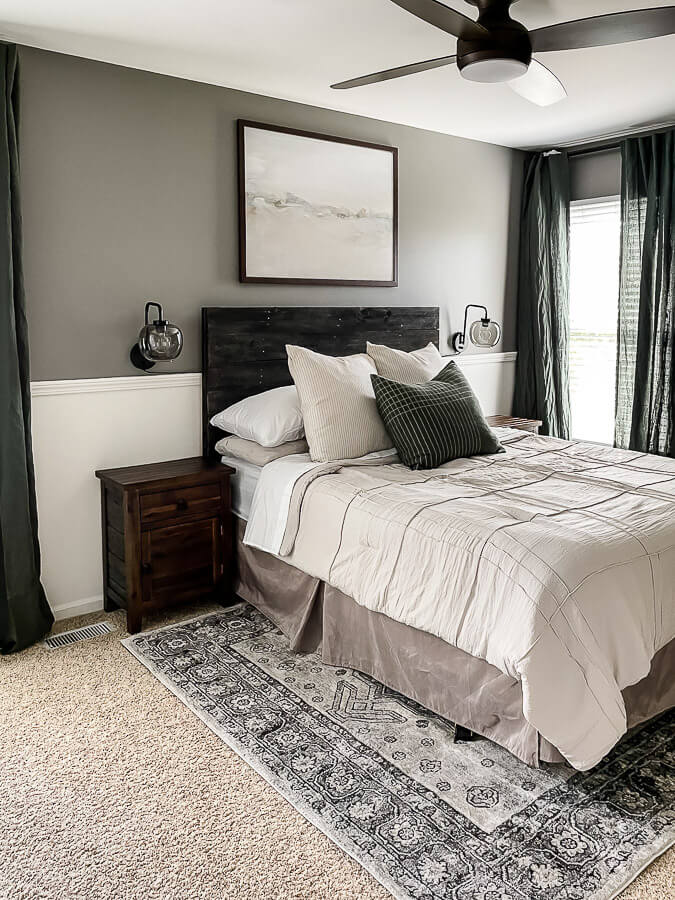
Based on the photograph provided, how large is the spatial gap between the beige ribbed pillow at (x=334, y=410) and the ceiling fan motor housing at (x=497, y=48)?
1.40 metres

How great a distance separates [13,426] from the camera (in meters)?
3.05

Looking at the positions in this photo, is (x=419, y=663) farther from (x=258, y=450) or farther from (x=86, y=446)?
(x=86, y=446)

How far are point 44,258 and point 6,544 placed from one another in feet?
3.91

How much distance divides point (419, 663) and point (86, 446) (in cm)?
178

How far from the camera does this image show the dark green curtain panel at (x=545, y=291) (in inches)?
199

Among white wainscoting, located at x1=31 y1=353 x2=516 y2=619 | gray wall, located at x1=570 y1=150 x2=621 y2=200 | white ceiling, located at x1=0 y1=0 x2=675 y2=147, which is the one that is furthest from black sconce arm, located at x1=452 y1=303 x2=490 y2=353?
white wainscoting, located at x1=31 y1=353 x2=516 y2=619

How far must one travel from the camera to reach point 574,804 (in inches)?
86.0

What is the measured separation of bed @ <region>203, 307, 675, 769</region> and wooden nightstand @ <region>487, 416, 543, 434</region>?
1101mm

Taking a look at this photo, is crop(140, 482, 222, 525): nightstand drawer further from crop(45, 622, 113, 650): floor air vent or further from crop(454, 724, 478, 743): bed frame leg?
crop(454, 724, 478, 743): bed frame leg

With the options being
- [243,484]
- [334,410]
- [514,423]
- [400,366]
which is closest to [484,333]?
[514,423]

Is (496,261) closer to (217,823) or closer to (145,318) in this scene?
(145,318)

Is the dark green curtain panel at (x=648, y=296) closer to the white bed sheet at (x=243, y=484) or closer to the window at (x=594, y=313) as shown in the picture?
the window at (x=594, y=313)

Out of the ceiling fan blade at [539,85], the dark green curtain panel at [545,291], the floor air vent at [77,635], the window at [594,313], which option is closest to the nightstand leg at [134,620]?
the floor air vent at [77,635]

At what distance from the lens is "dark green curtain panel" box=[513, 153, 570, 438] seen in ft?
16.6
